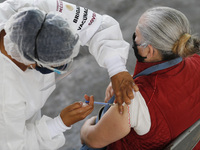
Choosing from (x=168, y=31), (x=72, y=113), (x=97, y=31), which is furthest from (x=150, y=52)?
(x=72, y=113)

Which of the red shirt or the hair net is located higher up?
the hair net

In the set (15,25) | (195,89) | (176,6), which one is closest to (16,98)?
(15,25)

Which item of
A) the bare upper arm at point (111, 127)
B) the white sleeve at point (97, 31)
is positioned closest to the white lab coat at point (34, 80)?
the white sleeve at point (97, 31)

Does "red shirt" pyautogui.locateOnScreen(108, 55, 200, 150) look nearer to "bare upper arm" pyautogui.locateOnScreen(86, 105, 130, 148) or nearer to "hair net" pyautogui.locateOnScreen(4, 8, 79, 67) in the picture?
"bare upper arm" pyautogui.locateOnScreen(86, 105, 130, 148)

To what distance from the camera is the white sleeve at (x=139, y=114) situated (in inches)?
46.4

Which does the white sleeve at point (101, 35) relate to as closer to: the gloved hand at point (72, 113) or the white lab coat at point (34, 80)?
the white lab coat at point (34, 80)

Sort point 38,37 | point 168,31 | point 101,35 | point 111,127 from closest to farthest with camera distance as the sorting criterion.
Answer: point 38,37, point 168,31, point 111,127, point 101,35

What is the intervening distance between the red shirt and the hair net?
0.49m

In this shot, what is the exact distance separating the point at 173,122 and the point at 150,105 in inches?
6.2

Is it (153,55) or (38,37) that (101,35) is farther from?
(38,37)

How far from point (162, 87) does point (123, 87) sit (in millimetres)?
233

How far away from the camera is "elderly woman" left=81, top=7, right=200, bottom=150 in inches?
46.1

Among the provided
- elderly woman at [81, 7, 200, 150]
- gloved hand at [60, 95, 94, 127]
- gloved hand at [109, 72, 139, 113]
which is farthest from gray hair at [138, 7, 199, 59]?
gloved hand at [60, 95, 94, 127]

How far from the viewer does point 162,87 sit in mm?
1195
